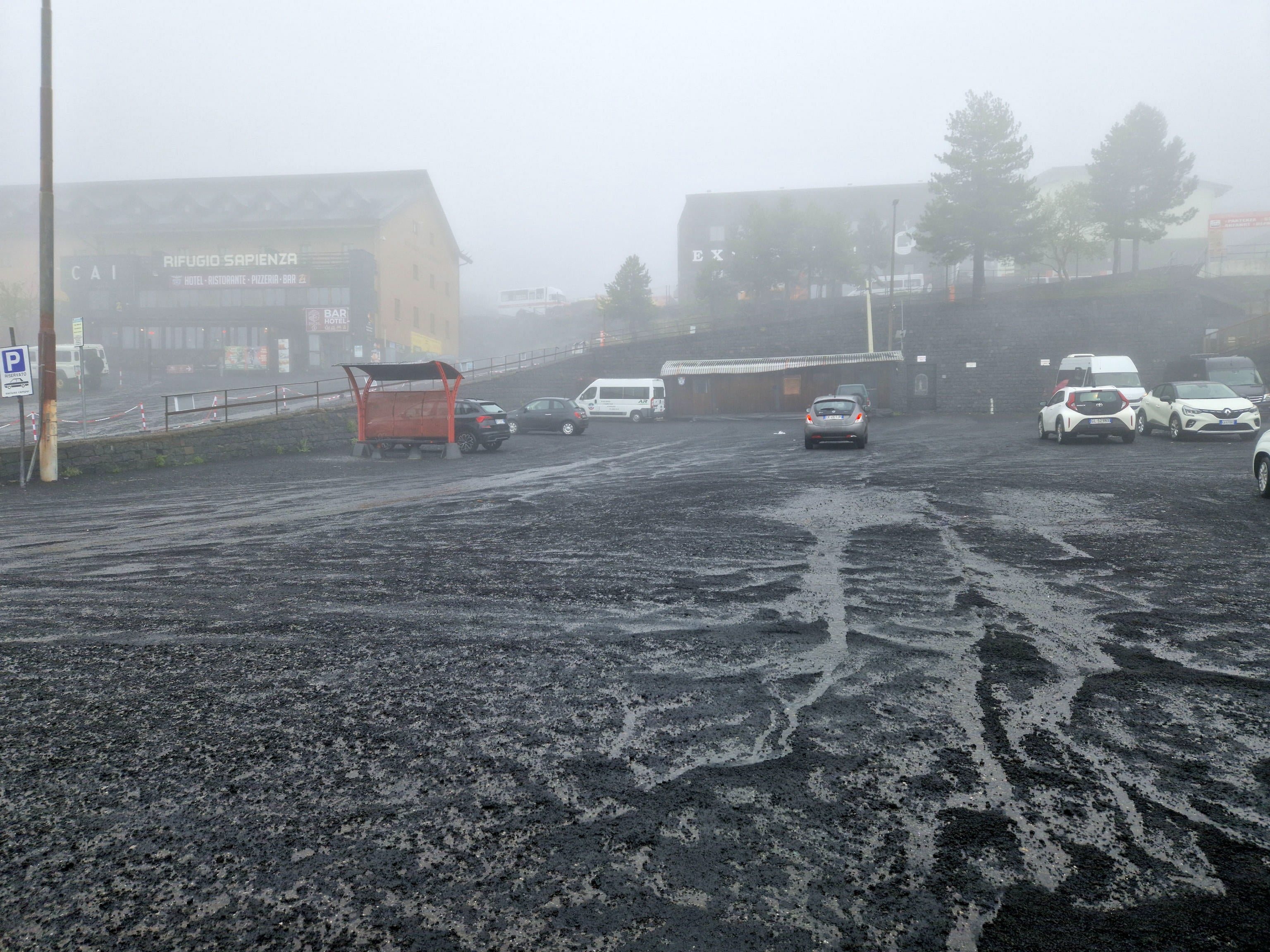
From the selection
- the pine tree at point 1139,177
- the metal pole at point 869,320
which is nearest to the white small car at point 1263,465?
the metal pole at point 869,320

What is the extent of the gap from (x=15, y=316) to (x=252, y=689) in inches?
2893

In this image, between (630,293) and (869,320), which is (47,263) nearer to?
(869,320)

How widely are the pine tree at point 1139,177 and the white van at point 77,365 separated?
200 feet

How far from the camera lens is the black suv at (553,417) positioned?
1342 inches

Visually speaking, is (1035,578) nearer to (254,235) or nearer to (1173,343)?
(1173,343)

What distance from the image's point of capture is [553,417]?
3441cm

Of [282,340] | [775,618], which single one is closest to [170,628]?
[775,618]

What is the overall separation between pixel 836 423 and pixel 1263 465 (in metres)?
11.3

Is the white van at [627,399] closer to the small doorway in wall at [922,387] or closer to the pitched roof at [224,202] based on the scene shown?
the small doorway in wall at [922,387]

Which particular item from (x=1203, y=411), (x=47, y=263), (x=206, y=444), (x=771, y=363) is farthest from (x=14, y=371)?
(x=771, y=363)

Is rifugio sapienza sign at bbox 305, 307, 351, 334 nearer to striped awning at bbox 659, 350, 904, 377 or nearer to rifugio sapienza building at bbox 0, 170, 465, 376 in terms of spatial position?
rifugio sapienza building at bbox 0, 170, 465, 376

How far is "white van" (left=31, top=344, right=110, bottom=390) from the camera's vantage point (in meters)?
42.1

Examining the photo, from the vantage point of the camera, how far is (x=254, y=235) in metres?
63.0

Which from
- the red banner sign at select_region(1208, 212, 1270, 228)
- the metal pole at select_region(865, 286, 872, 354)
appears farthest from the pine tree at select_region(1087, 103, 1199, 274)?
the red banner sign at select_region(1208, 212, 1270, 228)
